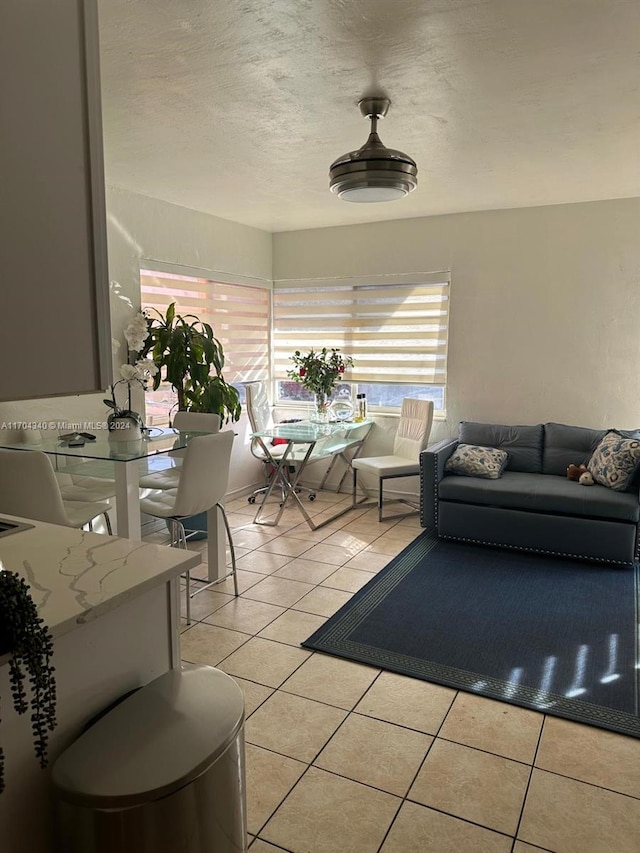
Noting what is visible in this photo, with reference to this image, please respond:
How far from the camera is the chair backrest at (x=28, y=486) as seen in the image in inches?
105

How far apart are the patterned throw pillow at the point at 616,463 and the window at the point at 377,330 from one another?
1526mm

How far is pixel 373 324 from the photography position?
5.66m

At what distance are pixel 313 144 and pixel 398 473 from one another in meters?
2.64

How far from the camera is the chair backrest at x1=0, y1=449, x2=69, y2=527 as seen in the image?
2670 millimetres

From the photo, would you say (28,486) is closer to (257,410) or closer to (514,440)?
(257,410)

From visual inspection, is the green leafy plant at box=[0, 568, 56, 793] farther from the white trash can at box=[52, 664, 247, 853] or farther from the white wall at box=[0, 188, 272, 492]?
the white wall at box=[0, 188, 272, 492]

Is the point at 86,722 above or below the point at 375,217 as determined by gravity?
below

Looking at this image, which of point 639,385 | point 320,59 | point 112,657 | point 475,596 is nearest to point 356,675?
point 475,596

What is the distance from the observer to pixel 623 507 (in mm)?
3863

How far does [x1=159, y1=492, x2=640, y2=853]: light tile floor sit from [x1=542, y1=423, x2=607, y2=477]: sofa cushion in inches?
95.5

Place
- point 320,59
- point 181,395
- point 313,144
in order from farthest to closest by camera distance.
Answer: point 181,395, point 313,144, point 320,59

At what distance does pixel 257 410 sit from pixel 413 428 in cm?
135

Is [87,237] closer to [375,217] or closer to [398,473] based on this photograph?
[398,473]

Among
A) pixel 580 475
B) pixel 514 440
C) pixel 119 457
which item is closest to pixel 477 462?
pixel 514 440
